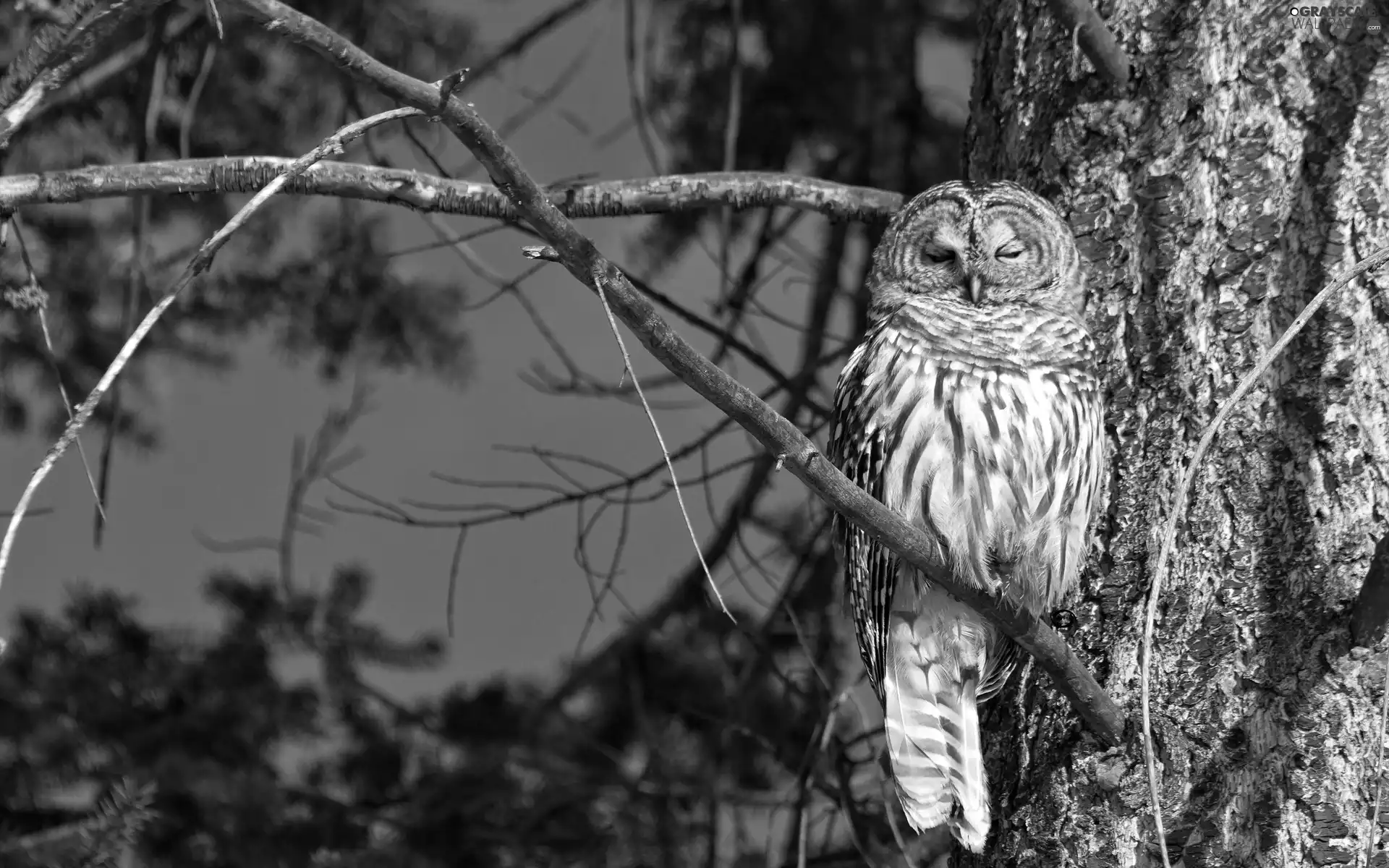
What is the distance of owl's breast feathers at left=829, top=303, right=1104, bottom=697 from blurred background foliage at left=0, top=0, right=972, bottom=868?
0.97 metres

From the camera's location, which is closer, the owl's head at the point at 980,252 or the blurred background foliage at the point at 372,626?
the owl's head at the point at 980,252

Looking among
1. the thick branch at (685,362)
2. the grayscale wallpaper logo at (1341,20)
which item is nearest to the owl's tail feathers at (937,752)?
the thick branch at (685,362)

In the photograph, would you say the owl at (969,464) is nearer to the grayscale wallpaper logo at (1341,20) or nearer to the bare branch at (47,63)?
the grayscale wallpaper logo at (1341,20)

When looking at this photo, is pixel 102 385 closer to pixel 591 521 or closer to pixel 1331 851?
pixel 1331 851

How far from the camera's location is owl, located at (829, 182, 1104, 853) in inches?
102

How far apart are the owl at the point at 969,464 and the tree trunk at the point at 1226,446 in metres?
0.06

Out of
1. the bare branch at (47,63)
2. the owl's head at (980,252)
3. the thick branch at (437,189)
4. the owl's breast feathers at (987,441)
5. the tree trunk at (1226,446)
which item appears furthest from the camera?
the owl's head at (980,252)

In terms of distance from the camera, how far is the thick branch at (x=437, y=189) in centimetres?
246

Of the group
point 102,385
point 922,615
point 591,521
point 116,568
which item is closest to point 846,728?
point 591,521

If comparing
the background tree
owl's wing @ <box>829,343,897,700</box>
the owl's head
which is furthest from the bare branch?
the owl's head

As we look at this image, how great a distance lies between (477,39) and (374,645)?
197 centimetres

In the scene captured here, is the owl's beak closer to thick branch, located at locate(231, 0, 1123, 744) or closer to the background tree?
the background tree

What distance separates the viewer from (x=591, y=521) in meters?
3.56

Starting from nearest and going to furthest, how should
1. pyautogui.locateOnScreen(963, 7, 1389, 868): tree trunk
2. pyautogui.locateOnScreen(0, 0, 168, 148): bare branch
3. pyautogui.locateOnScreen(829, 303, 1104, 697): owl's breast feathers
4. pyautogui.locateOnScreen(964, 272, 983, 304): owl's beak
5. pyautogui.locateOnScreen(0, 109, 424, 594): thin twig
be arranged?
pyautogui.locateOnScreen(0, 109, 424, 594): thin twig, pyautogui.locateOnScreen(0, 0, 168, 148): bare branch, pyautogui.locateOnScreen(963, 7, 1389, 868): tree trunk, pyautogui.locateOnScreen(829, 303, 1104, 697): owl's breast feathers, pyautogui.locateOnScreen(964, 272, 983, 304): owl's beak
